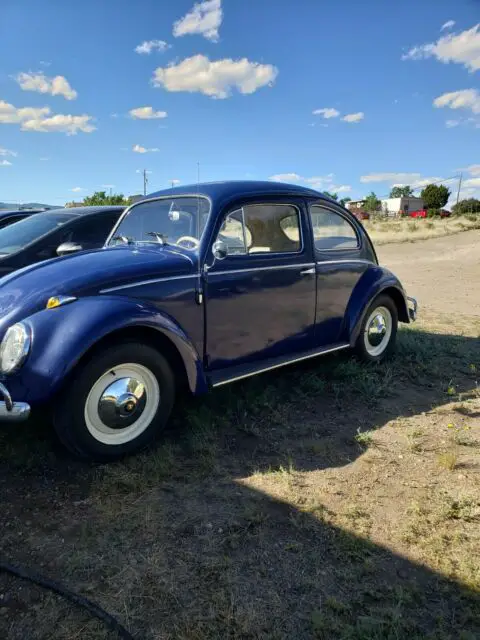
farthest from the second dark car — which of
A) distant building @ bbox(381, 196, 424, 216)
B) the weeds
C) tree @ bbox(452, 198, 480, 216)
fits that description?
distant building @ bbox(381, 196, 424, 216)

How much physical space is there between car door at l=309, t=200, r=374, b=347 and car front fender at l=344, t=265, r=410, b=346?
6cm

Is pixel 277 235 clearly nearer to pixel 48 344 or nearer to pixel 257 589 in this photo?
pixel 48 344

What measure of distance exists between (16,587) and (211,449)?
139cm

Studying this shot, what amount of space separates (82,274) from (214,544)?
180cm

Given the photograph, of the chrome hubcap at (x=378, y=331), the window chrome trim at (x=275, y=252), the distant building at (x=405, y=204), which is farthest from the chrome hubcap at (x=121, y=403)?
the distant building at (x=405, y=204)

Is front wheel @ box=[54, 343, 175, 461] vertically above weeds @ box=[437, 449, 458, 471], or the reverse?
front wheel @ box=[54, 343, 175, 461]

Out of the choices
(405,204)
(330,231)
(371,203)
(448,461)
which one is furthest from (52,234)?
(405,204)

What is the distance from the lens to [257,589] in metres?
2.05

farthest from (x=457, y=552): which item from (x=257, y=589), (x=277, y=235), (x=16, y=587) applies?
(x=277, y=235)

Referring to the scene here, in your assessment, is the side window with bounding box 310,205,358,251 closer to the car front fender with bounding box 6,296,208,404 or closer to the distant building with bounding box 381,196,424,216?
the car front fender with bounding box 6,296,208,404

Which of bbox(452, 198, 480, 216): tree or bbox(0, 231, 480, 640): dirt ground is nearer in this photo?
bbox(0, 231, 480, 640): dirt ground

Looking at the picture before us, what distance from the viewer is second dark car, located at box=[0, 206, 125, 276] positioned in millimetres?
5511

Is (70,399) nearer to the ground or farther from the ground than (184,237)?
→ nearer to the ground

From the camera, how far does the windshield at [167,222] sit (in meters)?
3.66
